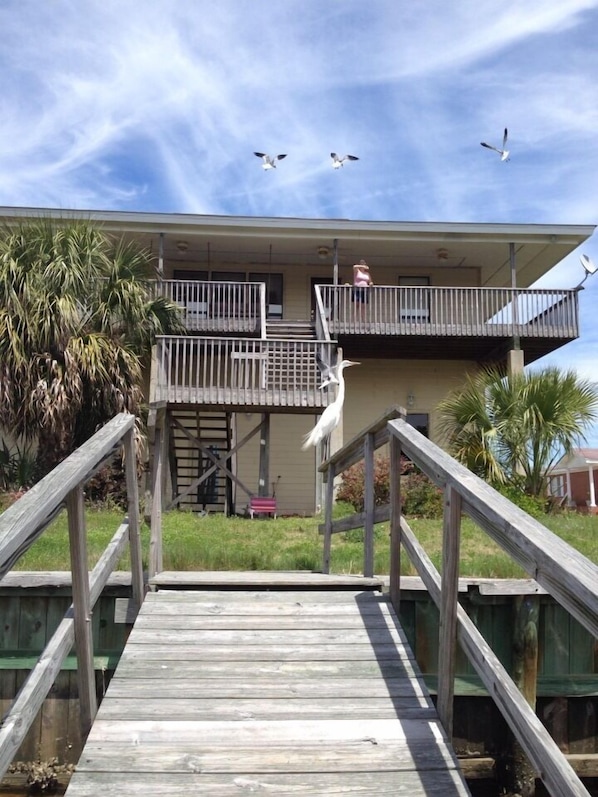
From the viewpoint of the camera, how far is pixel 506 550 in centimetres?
256

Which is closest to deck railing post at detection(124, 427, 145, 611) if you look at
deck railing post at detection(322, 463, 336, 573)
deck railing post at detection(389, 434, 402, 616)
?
deck railing post at detection(389, 434, 402, 616)

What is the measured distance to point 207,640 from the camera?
4051mm

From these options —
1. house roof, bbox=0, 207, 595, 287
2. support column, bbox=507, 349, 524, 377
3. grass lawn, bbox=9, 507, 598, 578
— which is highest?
house roof, bbox=0, 207, 595, 287

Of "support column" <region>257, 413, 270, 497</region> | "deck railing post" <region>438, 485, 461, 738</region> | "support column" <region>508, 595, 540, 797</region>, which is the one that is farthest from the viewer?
"support column" <region>257, 413, 270, 497</region>

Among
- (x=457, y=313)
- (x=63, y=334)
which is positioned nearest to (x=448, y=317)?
(x=457, y=313)

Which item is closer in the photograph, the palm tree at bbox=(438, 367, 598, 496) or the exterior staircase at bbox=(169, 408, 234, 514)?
the palm tree at bbox=(438, 367, 598, 496)

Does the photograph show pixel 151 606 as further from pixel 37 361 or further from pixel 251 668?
pixel 37 361

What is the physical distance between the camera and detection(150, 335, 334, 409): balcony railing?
1336 cm

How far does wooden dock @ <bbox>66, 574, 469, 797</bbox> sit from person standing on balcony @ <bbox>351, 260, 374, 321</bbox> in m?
12.2

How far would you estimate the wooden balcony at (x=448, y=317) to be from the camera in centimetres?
1642

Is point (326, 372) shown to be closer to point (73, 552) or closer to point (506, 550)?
point (73, 552)

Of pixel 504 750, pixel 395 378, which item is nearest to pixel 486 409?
pixel 395 378

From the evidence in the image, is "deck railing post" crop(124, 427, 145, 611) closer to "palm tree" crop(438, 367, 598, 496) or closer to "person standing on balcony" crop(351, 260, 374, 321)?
"palm tree" crop(438, 367, 598, 496)

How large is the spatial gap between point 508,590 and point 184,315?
38.2 feet
